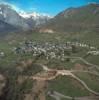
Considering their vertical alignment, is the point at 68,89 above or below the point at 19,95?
below

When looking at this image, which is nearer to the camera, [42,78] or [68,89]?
[68,89]

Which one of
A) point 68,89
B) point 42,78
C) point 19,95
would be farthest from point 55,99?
point 19,95

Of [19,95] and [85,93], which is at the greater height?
[19,95]

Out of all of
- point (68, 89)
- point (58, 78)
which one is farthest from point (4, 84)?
point (58, 78)

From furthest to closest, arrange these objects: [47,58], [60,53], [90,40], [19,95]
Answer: [90,40] < [60,53] < [47,58] < [19,95]

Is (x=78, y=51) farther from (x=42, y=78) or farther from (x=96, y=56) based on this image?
(x=42, y=78)

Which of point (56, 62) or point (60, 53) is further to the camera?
point (60, 53)

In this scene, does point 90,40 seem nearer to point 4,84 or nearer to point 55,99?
point 55,99

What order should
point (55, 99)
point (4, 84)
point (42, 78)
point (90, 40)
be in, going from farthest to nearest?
point (90, 40)
point (42, 78)
point (55, 99)
point (4, 84)

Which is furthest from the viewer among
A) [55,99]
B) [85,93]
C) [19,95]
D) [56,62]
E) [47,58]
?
[47,58]
